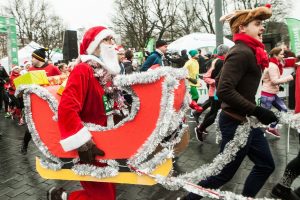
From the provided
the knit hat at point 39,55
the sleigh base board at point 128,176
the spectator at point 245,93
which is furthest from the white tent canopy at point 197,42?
the sleigh base board at point 128,176

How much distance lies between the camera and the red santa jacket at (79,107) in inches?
87.7

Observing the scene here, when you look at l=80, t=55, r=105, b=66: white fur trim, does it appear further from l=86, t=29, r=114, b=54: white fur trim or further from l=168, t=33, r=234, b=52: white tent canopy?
l=168, t=33, r=234, b=52: white tent canopy

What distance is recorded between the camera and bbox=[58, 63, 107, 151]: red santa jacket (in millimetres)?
2227

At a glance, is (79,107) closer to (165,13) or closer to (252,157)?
(252,157)

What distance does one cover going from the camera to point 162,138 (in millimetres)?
2193

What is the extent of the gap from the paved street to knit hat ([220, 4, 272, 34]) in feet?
6.24

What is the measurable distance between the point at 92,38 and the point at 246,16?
126 cm

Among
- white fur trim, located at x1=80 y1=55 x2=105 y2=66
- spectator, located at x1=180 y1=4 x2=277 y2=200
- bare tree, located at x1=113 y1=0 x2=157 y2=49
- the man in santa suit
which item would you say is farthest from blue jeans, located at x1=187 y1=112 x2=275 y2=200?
bare tree, located at x1=113 y1=0 x2=157 y2=49

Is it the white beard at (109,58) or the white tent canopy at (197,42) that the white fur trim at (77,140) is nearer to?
the white beard at (109,58)

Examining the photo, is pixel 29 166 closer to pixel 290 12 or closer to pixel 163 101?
pixel 163 101

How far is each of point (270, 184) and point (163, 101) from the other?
2.32 meters

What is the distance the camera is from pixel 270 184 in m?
3.77

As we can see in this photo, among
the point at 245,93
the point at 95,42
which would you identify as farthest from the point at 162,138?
the point at 95,42

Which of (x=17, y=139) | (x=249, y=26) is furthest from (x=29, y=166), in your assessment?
(x=249, y=26)
